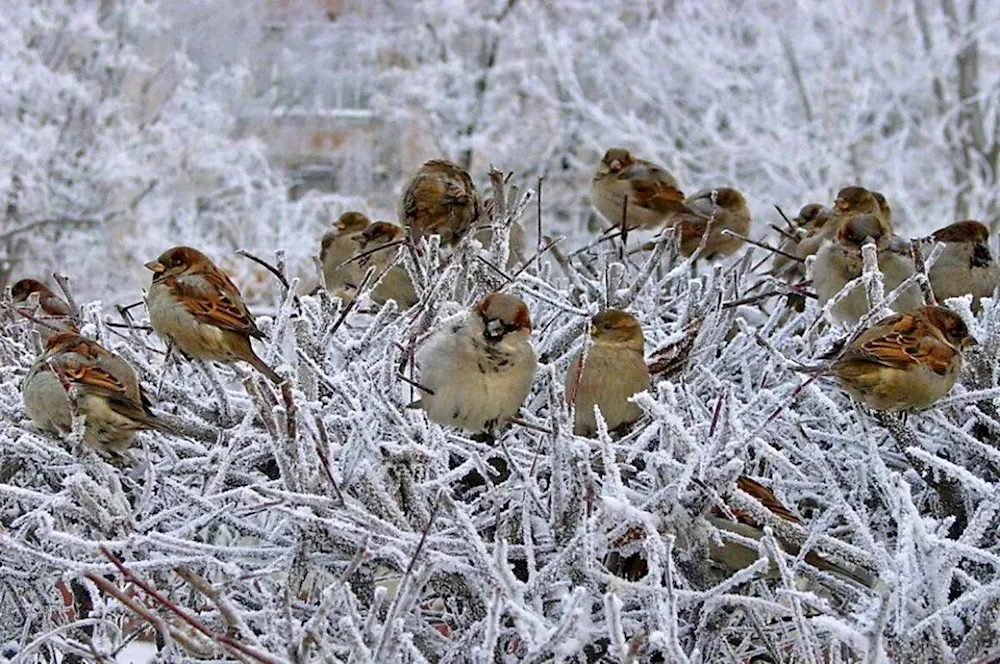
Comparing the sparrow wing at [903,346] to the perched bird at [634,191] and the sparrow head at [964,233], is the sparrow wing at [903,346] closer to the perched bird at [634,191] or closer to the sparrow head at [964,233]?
the sparrow head at [964,233]

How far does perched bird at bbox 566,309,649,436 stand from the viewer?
8.97 feet

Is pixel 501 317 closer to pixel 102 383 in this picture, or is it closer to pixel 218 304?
pixel 102 383

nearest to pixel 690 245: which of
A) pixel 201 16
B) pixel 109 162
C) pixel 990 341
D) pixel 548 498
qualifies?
pixel 990 341

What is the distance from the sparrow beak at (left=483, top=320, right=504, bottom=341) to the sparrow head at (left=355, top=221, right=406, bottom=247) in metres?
1.77

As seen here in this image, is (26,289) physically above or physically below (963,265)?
below

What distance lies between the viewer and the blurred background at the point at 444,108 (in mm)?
13188

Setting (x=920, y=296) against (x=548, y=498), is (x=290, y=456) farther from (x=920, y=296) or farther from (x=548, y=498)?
(x=920, y=296)

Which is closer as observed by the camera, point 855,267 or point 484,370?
point 484,370

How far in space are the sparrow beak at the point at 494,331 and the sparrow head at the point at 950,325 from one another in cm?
96

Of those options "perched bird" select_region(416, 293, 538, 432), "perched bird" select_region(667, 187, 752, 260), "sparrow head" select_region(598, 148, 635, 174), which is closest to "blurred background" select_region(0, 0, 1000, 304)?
"sparrow head" select_region(598, 148, 635, 174)

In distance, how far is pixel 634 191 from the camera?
5.24m

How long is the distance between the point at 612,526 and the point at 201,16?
1447cm

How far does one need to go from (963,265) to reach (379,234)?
1944 millimetres

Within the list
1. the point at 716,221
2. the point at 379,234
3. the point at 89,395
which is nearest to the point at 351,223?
the point at 379,234
